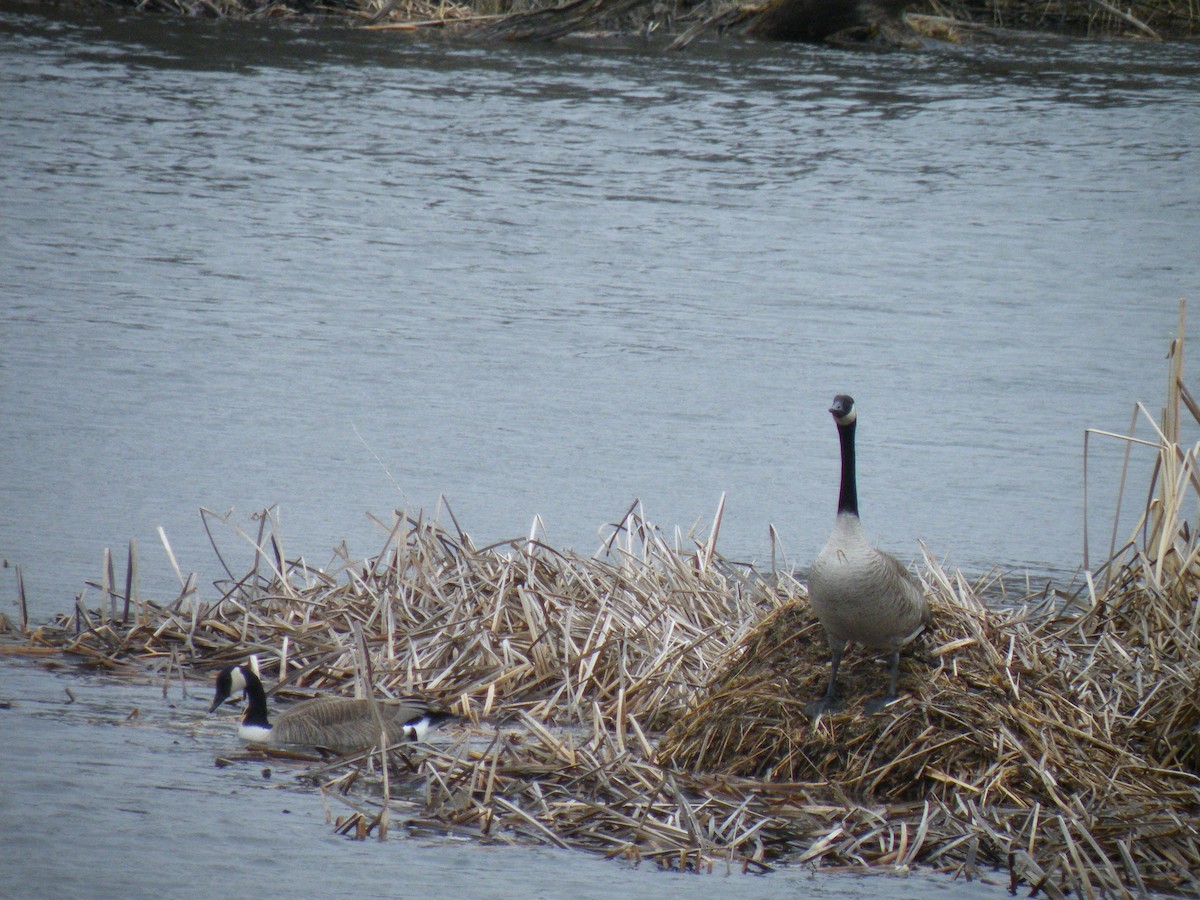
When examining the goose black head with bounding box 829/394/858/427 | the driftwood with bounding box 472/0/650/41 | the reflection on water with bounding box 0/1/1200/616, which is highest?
the driftwood with bounding box 472/0/650/41

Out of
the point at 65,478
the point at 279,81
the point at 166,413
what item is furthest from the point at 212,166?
the point at 65,478

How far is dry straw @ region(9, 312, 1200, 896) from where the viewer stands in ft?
15.5

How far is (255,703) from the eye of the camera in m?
5.53

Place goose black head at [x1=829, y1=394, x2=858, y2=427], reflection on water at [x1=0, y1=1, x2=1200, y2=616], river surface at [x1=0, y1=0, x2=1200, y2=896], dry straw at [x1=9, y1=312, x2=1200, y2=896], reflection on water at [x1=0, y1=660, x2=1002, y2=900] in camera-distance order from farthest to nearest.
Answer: reflection on water at [x1=0, y1=1, x2=1200, y2=616], river surface at [x1=0, y1=0, x2=1200, y2=896], goose black head at [x1=829, y1=394, x2=858, y2=427], dry straw at [x1=9, y1=312, x2=1200, y2=896], reflection on water at [x1=0, y1=660, x2=1002, y2=900]

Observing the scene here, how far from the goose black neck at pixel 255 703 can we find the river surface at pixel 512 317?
0.75 ft

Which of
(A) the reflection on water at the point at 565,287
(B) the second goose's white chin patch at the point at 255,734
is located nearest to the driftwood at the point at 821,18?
(A) the reflection on water at the point at 565,287

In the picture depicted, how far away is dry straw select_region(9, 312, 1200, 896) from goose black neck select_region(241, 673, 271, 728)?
39 cm

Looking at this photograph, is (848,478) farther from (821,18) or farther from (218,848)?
(821,18)

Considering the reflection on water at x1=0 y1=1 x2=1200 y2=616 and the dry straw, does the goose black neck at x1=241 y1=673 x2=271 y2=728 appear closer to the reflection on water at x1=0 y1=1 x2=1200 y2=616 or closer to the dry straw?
the dry straw

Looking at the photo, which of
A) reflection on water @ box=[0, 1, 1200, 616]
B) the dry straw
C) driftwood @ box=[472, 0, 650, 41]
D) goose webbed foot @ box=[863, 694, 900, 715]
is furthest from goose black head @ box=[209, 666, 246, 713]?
driftwood @ box=[472, 0, 650, 41]

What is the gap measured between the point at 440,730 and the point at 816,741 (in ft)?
4.52

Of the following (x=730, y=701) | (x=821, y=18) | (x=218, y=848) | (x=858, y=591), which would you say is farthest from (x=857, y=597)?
(x=821, y=18)

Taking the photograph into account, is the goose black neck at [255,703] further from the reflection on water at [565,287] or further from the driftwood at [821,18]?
the driftwood at [821,18]

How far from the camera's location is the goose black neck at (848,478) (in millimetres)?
5062
